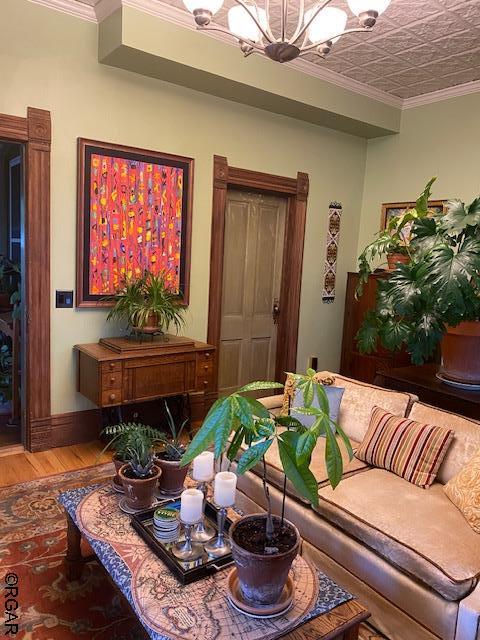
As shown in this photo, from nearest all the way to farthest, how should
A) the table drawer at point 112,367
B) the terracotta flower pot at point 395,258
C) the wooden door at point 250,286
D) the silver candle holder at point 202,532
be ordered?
the silver candle holder at point 202,532 < the table drawer at point 112,367 < the terracotta flower pot at point 395,258 < the wooden door at point 250,286

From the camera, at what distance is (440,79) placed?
4215mm

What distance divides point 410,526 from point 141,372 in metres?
2.03

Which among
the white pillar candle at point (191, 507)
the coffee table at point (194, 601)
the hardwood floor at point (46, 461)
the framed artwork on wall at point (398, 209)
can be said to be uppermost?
the framed artwork on wall at point (398, 209)

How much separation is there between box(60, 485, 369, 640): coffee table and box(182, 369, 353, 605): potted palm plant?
0.10 m

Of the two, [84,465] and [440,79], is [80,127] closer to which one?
[84,465]

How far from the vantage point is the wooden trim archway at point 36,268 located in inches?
125

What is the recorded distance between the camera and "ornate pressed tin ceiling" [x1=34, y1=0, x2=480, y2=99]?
3150 millimetres

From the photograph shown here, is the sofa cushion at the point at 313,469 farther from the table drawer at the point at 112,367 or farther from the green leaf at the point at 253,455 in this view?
the table drawer at the point at 112,367

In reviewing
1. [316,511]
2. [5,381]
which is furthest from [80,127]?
[316,511]

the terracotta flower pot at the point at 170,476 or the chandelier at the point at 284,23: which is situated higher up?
the chandelier at the point at 284,23

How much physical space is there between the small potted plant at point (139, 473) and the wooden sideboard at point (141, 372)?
125 centimetres

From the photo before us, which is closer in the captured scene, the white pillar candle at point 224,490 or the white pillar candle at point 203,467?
the white pillar candle at point 224,490

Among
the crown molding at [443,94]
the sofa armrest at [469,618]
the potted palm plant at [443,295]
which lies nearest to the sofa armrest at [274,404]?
the potted palm plant at [443,295]

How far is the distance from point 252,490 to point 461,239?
183 cm
